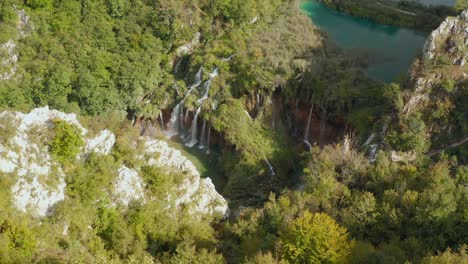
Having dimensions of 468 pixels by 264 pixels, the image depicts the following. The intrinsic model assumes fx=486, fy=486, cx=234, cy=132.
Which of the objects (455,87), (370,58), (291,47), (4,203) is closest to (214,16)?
(291,47)

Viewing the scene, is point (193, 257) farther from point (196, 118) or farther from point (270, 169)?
point (196, 118)

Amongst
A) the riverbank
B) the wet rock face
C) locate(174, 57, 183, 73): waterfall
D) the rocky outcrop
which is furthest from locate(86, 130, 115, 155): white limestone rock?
the riverbank

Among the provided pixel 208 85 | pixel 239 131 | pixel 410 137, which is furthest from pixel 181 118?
pixel 410 137

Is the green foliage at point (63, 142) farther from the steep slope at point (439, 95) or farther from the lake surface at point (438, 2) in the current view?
the lake surface at point (438, 2)

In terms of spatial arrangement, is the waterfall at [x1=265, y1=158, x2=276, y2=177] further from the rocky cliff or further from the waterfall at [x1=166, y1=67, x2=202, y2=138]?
the rocky cliff

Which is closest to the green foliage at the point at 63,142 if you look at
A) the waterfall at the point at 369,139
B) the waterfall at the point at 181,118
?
the waterfall at the point at 181,118
